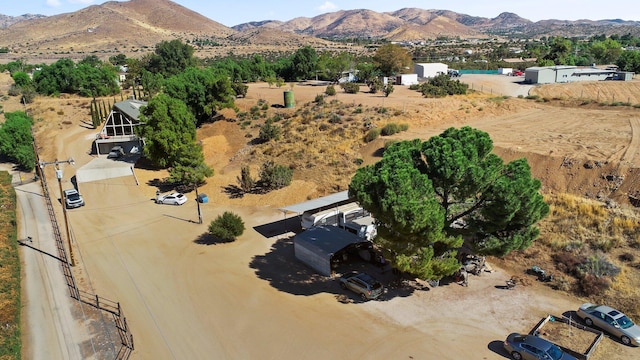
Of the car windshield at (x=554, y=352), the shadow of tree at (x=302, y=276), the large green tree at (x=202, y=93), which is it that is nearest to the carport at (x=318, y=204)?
the shadow of tree at (x=302, y=276)

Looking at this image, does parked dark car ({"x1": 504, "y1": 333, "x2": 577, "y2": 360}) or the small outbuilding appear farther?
the small outbuilding

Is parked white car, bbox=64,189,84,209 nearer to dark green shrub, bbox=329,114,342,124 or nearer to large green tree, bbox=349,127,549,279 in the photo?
large green tree, bbox=349,127,549,279

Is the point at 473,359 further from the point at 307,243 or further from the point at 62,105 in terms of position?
the point at 62,105

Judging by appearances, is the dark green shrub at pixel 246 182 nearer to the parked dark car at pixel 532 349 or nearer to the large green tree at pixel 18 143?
the parked dark car at pixel 532 349

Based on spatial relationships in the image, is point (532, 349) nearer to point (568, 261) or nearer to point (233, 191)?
point (568, 261)

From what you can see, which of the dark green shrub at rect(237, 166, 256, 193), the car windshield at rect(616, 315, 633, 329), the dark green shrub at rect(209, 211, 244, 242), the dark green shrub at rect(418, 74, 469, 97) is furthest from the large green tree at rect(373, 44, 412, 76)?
the car windshield at rect(616, 315, 633, 329)

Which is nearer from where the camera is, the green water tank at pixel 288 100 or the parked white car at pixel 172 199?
the parked white car at pixel 172 199
